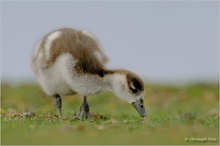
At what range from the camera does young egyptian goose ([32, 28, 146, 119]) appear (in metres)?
10.3

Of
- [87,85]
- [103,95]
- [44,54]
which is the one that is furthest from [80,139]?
[103,95]

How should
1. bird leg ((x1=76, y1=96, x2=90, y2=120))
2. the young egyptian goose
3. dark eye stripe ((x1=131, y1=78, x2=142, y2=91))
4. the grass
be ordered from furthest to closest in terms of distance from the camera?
bird leg ((x1=76, y1=96, x2=90, y2=120)), the young egyptian goose, dark eye stripe ((x1=131, y1=78, x2=142, y2=91)), the grass

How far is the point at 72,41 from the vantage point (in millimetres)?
10547

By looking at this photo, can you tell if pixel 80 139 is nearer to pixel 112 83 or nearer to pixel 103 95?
pixel 112 83

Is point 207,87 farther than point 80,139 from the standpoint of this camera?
Yes

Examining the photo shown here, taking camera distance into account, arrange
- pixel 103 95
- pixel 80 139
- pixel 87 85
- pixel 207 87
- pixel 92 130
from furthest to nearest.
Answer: pixel 207 87 → pixel 103 95 → pixel 87 85 → pixel 92 130 → pixel 80 139

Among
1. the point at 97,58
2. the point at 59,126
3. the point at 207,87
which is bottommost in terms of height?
the point at 207,87

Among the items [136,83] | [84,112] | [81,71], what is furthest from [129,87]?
[84,112]

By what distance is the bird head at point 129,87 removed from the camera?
10.2 meters

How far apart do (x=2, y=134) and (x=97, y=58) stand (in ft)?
7.86

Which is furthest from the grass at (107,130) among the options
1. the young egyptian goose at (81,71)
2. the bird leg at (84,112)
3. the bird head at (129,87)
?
the young egyptian goose at (81,71)

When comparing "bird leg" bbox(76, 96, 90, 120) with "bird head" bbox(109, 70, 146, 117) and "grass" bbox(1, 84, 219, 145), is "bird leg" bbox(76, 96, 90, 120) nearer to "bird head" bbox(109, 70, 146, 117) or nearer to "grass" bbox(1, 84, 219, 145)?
"grass" bbox(1, 84, 219, 145)

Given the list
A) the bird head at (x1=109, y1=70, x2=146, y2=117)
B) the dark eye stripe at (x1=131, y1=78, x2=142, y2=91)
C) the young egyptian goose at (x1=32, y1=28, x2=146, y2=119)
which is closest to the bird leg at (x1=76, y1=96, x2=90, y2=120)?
the young egyptian goose at (x1=32, y1=28, x2=146, y2=119)

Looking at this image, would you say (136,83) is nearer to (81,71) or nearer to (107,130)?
(81,71)
